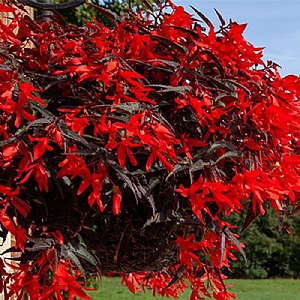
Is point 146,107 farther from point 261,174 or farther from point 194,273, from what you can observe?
point 194,273

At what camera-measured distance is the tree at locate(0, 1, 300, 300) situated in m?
1.24

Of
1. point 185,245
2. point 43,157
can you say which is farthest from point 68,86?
point 185,245

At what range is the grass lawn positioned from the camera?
9.61 metres

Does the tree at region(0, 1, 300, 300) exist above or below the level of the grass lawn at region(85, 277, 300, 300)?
above

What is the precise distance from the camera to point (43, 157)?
1.28 metres

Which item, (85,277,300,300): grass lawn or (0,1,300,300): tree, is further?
(85,277,300,300): grass lawn

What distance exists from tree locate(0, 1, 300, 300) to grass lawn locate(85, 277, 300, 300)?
7.47 meters

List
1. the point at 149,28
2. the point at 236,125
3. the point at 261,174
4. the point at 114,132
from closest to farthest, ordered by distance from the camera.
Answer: the point at 114,132
the point at 261,174
the point at 236,125
the point at 149,28

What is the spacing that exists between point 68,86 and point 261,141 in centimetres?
45

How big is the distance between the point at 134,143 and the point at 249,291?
1085 cm

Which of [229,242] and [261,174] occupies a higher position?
[261,174]

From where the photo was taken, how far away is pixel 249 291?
11594 millimetres

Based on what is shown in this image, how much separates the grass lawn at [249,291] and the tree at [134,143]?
24.5ft

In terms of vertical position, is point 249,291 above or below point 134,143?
below
